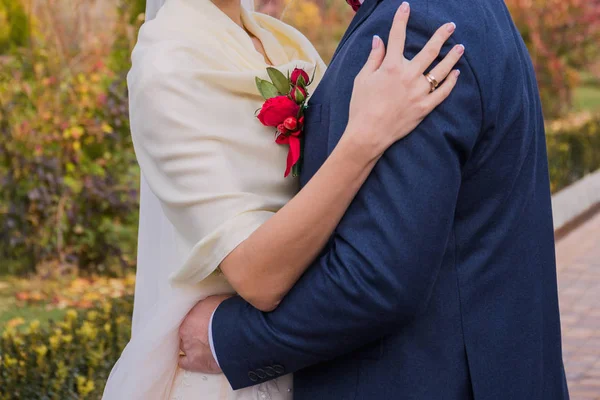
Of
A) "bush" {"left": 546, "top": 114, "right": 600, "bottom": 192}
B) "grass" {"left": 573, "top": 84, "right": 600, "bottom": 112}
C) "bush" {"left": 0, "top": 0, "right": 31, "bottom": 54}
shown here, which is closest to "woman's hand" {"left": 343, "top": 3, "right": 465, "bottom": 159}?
"bush" {"left": 0, "top": 0, "right": 31, "bottom": 54}

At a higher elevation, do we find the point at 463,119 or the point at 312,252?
the point at 463,119

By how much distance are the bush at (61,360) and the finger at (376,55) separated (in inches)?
84.4

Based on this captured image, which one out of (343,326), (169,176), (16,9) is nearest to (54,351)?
(169,176)

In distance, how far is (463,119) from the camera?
137 cm

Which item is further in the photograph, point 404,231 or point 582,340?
point 582,340

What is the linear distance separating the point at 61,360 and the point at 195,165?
198 cm

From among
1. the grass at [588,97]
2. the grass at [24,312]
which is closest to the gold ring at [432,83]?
the grass at [24,312]

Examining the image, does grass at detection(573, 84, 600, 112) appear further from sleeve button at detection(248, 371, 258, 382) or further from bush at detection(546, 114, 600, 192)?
sleeve button at detection(248, 371, 258, 382)

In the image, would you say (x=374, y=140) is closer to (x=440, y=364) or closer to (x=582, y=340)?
(x=440, y=364)

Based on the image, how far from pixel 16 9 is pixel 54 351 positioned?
4.44 m

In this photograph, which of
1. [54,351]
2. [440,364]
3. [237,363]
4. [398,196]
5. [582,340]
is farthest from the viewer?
[582,340]

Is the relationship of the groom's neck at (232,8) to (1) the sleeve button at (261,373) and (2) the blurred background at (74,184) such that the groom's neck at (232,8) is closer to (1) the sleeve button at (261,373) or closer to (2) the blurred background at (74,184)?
(1) the sleeve button at (261,373)

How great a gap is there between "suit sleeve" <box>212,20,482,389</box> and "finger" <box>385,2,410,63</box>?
20mm

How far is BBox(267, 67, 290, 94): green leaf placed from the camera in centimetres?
172
